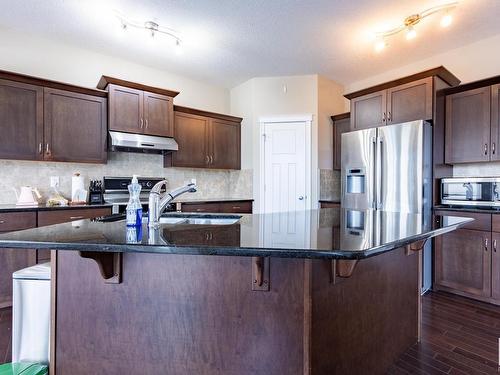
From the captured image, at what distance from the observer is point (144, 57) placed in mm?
3742

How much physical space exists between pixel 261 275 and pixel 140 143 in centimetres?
284

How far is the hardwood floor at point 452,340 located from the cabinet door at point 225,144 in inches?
115

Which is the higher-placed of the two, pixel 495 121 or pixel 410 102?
pixel 410 102

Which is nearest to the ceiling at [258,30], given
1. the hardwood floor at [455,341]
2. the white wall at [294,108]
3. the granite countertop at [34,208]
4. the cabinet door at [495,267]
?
the white wall at [294,108]

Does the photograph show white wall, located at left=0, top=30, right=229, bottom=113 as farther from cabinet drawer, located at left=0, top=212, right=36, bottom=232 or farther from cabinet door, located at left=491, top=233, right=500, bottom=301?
cabinet door, located at left=491, top=233, right=500, bottom=301

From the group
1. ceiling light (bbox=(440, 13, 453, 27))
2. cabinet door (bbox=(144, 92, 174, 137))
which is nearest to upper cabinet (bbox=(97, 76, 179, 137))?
cabinet door (bbox=(144, 92, 174, 137))

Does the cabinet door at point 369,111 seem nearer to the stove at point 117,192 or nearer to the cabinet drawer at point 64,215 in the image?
the stove at point 117,192

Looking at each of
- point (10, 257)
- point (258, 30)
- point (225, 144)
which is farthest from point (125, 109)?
point (10, 257)

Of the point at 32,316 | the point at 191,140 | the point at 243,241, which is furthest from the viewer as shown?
the point at 191,140

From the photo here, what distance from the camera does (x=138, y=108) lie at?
3596 mm

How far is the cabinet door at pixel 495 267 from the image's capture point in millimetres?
2672

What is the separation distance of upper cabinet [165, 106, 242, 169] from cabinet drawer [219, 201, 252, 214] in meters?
0.61

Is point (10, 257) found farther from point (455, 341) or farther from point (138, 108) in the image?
point (455, 341)

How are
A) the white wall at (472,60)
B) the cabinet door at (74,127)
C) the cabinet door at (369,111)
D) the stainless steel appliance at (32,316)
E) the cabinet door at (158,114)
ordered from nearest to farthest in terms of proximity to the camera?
the stainless steel appliance at (32,316)
the cabinet door at (74,127)
the white wall at (472,60)
the cabinet door at (369,111)
the cabinet door at (158,114)
